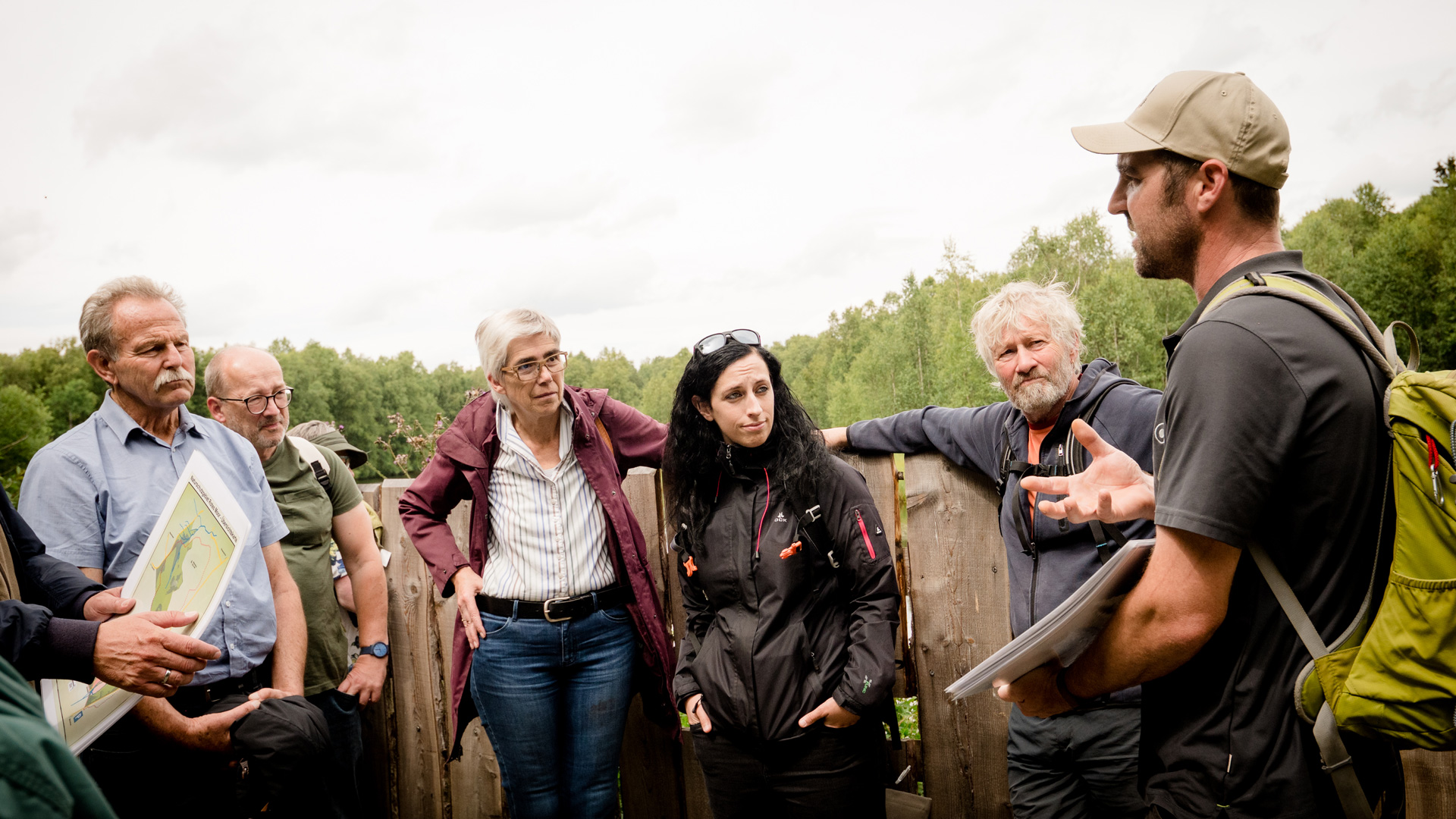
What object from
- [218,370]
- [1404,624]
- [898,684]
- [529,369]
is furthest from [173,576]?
[1404,624]

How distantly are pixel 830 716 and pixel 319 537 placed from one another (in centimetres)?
225

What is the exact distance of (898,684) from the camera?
3.08 meters

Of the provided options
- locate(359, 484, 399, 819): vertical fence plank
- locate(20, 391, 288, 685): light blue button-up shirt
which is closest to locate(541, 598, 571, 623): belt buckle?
locate(20, 391, 288, 685): light blue button-up shirt

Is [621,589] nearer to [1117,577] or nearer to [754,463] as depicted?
[754,463]

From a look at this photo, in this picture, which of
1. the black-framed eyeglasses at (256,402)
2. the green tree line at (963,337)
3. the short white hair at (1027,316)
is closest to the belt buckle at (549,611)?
the black-framed eyeglasses at (256,402)

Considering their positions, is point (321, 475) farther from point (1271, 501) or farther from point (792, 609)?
point (1271, 501)

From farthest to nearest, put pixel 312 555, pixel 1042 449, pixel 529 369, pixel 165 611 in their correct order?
1. pixel 312 555
2. pixel 529 369
3. pixel 1042 449
4. pixel 165 611

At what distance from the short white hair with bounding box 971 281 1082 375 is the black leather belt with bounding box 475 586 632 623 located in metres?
1.68

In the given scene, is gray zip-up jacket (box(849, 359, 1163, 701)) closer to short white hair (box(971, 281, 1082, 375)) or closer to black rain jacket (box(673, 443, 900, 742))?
short white hair (box(971, 281, 1082, 375))

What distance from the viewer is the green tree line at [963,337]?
38250 mm

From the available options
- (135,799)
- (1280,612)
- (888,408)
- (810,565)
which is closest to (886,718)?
(810,565)

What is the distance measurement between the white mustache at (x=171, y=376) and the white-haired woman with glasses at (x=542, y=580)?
2.85 feet

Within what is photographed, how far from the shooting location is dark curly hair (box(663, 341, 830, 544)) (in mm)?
2672

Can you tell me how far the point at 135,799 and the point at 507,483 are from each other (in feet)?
4.92
